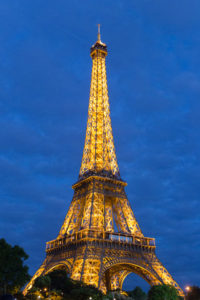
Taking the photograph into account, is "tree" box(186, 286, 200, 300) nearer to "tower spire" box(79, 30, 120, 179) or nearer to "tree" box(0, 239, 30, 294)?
"tree" box(0, 239, 30, 294)

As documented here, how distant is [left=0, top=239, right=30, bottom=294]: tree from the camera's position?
36.9 metres

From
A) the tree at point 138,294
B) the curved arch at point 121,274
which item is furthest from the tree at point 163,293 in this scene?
the tree at point 138,294

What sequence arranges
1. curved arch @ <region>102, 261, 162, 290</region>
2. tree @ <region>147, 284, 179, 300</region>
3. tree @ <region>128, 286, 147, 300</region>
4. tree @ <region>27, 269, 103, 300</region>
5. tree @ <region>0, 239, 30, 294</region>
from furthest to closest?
tree @ <region>128, 286, 147, 300</region>
curved arch @ <region>102, 261, 162, 290</region>
tree @ <region>147, 284, 179, 300</region>
tree @ <region>27, 269, 103, 300</region>
tree @ <region>0, 239, 30, 294</region>

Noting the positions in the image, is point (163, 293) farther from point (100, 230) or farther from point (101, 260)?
point (100, 230)

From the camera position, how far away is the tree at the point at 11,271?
3694 centimetres

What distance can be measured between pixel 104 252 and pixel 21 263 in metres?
14.1

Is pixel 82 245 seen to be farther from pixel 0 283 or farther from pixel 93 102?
pixel 93 102

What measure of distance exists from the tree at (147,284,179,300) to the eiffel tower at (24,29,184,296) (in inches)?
113

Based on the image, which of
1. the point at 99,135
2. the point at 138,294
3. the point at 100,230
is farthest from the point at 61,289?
the point at 138,294

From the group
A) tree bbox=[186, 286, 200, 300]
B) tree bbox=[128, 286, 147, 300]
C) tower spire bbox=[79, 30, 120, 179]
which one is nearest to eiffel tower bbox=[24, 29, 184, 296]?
tower spire bbox=[79, 30, 120, 179]

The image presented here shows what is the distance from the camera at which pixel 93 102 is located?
65375 mm

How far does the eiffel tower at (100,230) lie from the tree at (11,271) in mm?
9107

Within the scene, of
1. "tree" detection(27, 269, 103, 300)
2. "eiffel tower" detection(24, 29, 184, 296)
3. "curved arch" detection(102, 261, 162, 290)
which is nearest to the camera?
"tree" detection(27, 269, 103, 300)

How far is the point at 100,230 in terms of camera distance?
50406 mm
